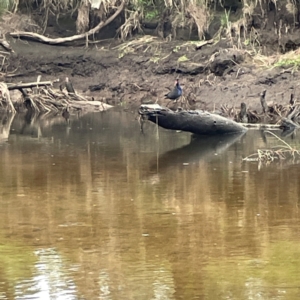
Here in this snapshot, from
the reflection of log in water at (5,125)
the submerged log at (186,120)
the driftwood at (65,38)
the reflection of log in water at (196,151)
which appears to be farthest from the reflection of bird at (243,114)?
the driftwood at (65,38)

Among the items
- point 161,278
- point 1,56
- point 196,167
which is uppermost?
point 1,56

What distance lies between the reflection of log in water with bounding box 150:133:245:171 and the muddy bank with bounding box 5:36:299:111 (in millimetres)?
4222

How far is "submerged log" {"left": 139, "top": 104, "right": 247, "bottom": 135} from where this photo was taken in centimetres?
1420

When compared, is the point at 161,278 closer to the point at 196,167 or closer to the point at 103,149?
the point at 196,167

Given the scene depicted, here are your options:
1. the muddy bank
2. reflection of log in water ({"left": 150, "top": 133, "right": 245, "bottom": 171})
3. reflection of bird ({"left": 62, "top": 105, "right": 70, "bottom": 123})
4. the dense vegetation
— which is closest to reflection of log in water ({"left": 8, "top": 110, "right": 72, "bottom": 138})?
reflection of bird ({"left": 62, "top": 105, "right": 70, "bottom": 123})

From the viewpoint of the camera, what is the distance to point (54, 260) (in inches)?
272

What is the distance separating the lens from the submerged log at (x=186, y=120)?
14195mm

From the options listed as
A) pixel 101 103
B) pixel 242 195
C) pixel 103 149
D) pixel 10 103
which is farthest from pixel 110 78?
pixel 242 195

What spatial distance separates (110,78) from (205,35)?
115 inches

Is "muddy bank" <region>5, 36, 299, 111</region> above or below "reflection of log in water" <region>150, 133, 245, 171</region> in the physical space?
above

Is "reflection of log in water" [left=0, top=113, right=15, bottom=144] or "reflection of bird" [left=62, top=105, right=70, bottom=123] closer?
"reflection of log in water" [left=0, top=113, right=15, bottom=144]

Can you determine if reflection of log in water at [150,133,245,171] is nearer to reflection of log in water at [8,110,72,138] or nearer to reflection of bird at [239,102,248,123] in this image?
reflection of bird at [239,102,248,123]

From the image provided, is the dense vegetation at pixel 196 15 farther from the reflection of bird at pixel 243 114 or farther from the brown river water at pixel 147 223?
the brown river water at pixel 147 223

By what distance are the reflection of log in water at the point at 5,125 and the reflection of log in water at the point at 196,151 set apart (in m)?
3.36
